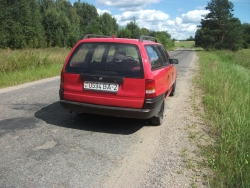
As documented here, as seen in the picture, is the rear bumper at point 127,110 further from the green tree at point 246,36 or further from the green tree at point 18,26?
the green tree at point 246,36

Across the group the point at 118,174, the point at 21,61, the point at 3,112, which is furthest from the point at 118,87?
the point at 21,61

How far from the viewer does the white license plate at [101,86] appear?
4023 millimetres

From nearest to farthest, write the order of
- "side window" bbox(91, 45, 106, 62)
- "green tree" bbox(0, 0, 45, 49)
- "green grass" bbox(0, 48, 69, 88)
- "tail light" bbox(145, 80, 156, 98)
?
1. "tail light" bbox(145, 80, 156, 98)
2. "side window" bbox(91, 45, 106, 62)
3. "green grass" bbox(0, 48, 69, 88)
4. "green tree" bbox(0, 0, 45, 49)

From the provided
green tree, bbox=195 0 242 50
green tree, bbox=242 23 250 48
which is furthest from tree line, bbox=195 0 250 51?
green tree, bbox=242 23 250 48

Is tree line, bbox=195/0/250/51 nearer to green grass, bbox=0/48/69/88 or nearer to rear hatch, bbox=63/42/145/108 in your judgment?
green grass, bbox=0/48/69/88

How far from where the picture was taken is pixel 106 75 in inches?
160

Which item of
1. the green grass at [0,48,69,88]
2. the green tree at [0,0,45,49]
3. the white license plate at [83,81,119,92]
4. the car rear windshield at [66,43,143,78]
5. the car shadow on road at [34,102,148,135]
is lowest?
the car shadow on road at [34,102,148,135]

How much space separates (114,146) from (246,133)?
7.03ft

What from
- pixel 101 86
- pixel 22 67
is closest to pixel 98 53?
pixel 101 86

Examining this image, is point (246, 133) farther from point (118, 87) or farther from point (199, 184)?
point (118, 87)

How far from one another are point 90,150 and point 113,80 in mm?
1216

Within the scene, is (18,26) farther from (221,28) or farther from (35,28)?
(221,28)

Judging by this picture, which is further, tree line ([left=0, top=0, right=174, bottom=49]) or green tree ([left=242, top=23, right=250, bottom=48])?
green tree ([left=242, top=23, right=250, bottom=48])

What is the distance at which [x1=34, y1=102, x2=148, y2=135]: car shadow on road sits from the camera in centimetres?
447
